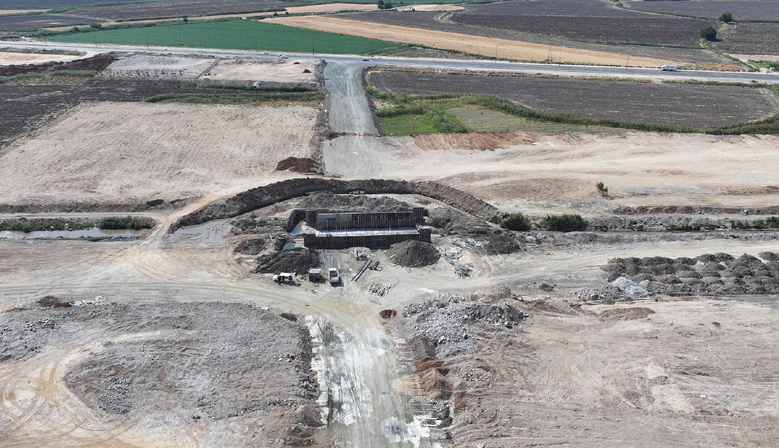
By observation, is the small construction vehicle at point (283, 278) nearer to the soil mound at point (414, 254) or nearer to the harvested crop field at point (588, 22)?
the soil mound at point (414, 254)

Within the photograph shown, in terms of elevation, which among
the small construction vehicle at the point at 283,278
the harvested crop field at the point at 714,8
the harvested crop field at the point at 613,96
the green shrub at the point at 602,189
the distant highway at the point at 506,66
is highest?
the harvested crop field at the point at 714,8

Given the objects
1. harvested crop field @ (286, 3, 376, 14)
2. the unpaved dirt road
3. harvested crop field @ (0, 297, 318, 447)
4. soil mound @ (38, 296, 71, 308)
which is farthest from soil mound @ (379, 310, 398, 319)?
harvested crop field @ (286, 3, 376, 14)

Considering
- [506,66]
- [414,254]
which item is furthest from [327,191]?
[506,66]

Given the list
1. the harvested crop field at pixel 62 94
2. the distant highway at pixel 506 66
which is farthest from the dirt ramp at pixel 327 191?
the distant highway at pixel 506 66

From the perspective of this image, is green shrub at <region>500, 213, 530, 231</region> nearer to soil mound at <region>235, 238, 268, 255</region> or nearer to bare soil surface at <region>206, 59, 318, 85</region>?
soil mound at <region>235, 238, 268, 255</region>

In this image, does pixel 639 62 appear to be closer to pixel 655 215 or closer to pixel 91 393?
pixel 655 215

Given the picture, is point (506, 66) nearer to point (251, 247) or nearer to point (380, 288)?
point (251, 247)
